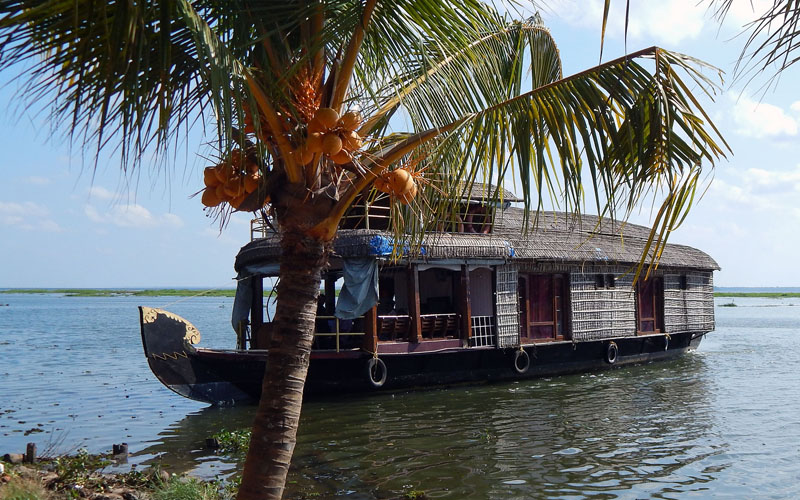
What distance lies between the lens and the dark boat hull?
1184 cm

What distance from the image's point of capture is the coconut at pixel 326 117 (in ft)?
11.9

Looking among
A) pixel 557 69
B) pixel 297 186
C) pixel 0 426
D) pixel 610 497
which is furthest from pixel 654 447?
pixel 0 426

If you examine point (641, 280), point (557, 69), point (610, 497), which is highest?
point (557, 69)

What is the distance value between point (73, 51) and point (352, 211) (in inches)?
388

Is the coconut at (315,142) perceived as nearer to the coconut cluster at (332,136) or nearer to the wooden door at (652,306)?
the coconut cluster at (332,136)

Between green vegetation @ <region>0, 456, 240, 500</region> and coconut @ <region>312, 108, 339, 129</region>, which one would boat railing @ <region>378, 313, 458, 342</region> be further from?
coconut @ <region>312, 108, 339, 129</region>

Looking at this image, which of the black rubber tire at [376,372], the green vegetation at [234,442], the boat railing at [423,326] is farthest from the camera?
the boat railing at [423,326]

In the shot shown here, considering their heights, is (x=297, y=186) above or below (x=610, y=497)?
above

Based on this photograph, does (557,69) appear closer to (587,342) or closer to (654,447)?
(654,447)

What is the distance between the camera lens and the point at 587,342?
15.9m

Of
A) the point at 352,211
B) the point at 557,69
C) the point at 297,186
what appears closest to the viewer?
the point at 297,186

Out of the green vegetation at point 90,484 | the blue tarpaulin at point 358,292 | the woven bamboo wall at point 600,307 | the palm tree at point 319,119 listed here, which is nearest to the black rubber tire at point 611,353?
the woven bamboo wall at point 600,307

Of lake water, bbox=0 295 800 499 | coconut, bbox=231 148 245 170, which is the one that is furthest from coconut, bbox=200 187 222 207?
lake water, bbox=0 295 800 499

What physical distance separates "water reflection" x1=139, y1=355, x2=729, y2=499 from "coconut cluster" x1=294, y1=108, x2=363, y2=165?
15.6 ft
